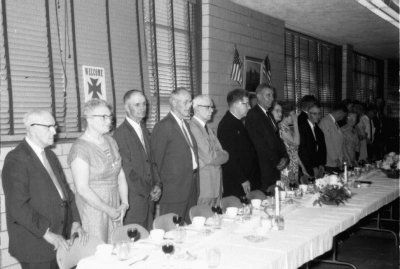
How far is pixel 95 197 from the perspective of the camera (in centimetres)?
342

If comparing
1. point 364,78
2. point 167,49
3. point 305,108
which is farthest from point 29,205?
point 364,78

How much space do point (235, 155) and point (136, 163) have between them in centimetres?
133

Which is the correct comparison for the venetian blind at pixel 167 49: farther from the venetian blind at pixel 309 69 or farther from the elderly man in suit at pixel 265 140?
the venetian blind at pixel 309 69

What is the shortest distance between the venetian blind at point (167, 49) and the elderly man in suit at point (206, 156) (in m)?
0.74

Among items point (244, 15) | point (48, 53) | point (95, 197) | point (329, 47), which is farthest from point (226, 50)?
point (329, 47)

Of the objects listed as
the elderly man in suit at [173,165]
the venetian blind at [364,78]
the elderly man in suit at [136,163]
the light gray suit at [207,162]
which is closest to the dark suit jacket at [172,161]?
the elderly man in suit at [173,165]

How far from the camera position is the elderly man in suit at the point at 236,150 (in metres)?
4.97

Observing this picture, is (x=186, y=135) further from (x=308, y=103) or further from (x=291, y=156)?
(x=308, y=103)

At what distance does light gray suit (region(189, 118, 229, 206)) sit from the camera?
4.51 m

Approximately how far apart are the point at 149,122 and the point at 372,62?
9.98m

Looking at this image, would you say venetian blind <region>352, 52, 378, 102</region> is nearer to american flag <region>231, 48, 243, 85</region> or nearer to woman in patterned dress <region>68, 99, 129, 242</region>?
american flag <region>231, 48, 243, 85</region>

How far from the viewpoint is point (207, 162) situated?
4.50 m

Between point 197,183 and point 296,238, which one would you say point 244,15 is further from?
point 296,238

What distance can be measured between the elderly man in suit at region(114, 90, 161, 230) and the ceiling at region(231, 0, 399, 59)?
292cm
